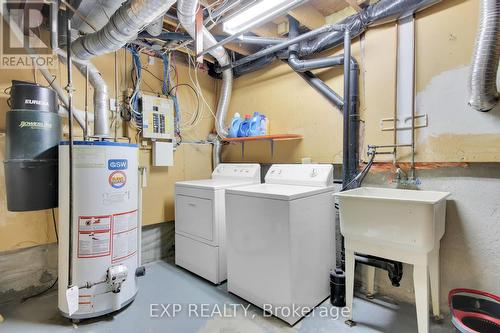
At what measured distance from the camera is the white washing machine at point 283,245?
1755 millimetres

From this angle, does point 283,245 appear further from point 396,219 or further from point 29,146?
point 29,146

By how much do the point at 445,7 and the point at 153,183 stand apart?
3.02 meters

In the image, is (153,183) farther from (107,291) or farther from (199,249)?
(107,291)

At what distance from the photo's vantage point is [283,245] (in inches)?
69.1

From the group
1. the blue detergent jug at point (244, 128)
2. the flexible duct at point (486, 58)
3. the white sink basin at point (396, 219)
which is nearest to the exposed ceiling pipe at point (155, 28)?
the blue detergent jug at point (244, 128)

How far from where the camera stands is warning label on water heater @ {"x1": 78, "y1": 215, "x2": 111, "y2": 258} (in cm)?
178

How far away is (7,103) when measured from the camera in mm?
2053

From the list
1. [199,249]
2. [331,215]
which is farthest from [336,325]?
[199,249]

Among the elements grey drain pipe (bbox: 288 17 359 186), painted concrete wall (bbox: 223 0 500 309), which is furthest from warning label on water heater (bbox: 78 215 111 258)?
painted concrete wall (bbox: 223 0 500 309)

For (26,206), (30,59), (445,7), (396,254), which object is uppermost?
(445,7)

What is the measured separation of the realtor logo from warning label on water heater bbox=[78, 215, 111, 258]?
4.63 ft

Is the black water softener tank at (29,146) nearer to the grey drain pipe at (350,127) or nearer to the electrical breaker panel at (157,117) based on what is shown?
the electrical breaker panel at (157,117)

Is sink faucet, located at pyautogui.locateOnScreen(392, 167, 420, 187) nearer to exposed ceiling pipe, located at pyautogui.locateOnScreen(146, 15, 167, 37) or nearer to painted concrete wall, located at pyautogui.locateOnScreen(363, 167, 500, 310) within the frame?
painted concrete wall, located at pyautogui.locateOnScreen(363, 167, 500, 310)

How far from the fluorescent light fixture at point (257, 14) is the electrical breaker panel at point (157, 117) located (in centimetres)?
121
